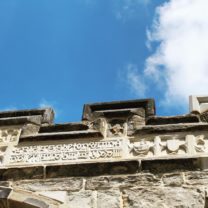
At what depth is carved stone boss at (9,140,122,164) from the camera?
4941mm

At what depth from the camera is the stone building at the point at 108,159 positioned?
176 inches

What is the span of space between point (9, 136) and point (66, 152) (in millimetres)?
771

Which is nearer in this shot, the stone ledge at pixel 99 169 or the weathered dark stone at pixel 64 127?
the stone ledge at pixel 99 169

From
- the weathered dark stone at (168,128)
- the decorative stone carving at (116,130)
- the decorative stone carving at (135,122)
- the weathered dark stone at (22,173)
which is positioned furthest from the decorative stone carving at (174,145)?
→ the weathered dark stone at (22,173)

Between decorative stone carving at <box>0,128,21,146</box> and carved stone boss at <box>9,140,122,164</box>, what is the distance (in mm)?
161

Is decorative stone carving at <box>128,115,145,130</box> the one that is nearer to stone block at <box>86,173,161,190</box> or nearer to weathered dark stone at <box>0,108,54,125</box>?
stone block at <box>86,173,161,190</box>

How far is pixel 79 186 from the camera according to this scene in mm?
4637

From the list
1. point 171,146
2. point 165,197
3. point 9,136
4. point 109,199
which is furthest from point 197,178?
point 9,136

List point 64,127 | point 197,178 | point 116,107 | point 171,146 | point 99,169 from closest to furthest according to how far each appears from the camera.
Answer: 1. point 197,178
2. point 99,169
3. point 171,146
4. point 64,127
5. point 116,107

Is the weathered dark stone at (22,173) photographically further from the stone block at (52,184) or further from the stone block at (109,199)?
the stone block at (109,199)

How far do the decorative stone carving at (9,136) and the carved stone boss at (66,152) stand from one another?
0.16 meters

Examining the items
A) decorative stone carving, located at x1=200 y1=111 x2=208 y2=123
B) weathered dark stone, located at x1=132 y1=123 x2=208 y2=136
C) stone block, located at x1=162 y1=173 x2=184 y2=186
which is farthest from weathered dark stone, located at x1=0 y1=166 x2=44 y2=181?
decorative stone carving, located at x1=200 y1=111 x2=208 y2=123

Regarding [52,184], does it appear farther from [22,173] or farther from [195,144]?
[195,144]

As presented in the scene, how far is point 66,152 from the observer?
5.04m
